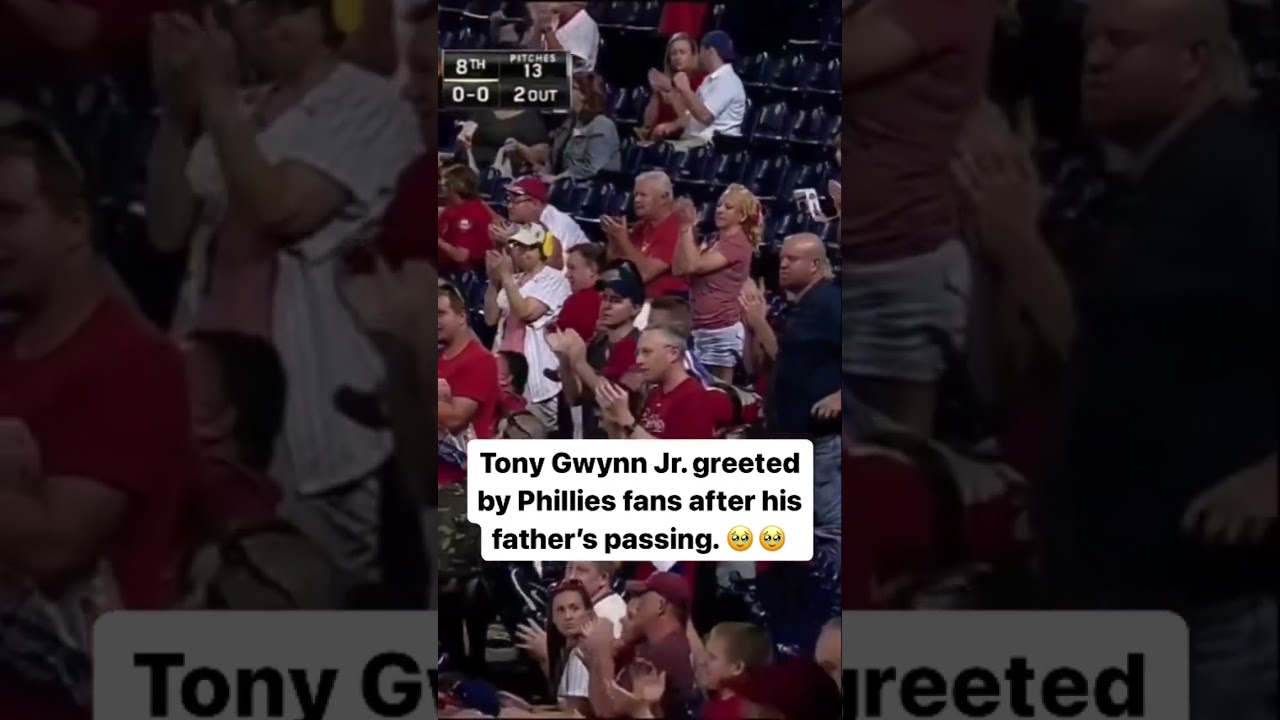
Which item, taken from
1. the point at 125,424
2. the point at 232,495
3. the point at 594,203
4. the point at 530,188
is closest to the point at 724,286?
the point at 594,203

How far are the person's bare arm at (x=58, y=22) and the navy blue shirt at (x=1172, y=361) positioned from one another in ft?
5.38

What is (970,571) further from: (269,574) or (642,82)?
(269,574)

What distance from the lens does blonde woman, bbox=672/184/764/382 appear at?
2229 mm

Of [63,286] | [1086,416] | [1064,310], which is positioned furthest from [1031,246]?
[63,286]

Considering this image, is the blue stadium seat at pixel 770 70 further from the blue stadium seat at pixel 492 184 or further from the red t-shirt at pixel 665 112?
the blue stadium seat at pixel 492 184

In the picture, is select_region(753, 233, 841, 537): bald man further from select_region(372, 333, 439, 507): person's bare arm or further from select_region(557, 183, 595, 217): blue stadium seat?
select_region(372, 333, 439, 507): person's bare arm

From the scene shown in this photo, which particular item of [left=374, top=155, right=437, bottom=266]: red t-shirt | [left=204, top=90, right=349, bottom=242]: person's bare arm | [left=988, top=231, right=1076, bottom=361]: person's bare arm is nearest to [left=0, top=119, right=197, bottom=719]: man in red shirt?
[left=204, top=90, right=349, bottom=242]: person's bare arm

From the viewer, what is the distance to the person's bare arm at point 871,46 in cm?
220

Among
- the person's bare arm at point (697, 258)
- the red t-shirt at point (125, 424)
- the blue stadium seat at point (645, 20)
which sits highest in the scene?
the blue stadium seat at point (645, 20)

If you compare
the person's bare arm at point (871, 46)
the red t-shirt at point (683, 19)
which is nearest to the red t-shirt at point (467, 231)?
the red t-shirt at point (683, 19)

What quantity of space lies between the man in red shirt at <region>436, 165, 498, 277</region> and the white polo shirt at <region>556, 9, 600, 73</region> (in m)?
0.25

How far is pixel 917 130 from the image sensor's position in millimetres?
2189

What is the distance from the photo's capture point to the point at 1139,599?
7.23 ft

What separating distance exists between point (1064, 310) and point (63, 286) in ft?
5.27
